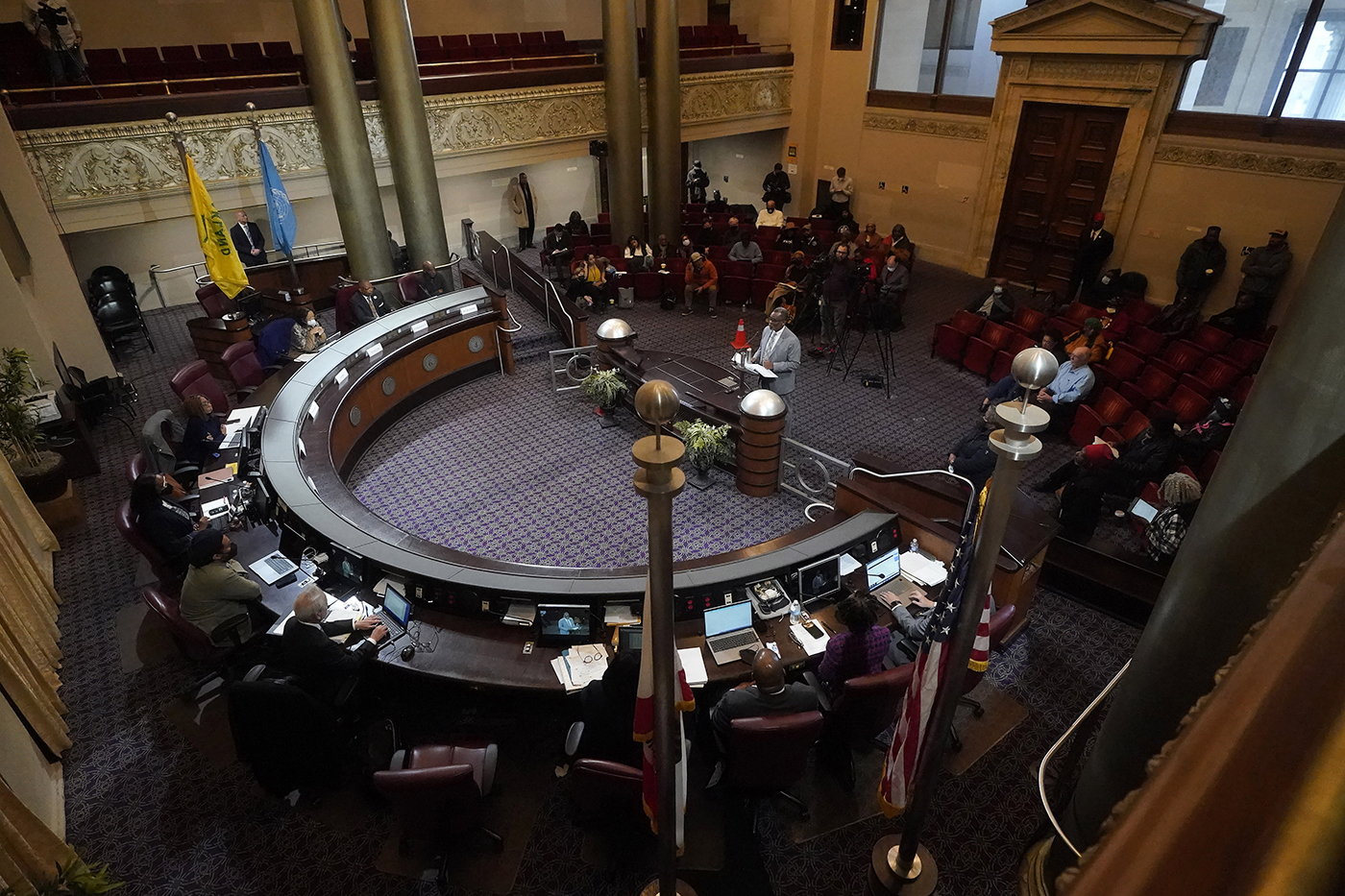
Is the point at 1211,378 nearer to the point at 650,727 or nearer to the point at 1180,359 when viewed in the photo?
the point at 1180,359

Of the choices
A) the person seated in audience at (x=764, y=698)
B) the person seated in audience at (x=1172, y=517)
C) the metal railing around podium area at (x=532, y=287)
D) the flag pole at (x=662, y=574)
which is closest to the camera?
the flag pole at (x=662, y=574)

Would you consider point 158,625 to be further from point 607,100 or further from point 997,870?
point 607,100

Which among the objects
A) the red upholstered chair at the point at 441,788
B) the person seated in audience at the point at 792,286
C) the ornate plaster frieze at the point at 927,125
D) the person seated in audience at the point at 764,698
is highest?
the ornate plaster frieze at the point at 927,125

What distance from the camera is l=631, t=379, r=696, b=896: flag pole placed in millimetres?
2242

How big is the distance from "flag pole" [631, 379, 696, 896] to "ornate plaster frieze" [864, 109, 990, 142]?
44.0 feet

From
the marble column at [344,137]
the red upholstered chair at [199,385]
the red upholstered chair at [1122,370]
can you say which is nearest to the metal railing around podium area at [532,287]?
the marble column at [344,137]

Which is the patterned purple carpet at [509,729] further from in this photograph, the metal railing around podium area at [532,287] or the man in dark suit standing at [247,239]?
the man in dark suit standing at [247,239]

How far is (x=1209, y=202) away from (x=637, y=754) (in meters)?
11.5

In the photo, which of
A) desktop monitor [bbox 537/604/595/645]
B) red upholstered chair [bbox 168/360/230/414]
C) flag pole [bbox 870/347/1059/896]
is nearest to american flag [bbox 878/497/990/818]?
flag pole [bbox 870/347/1059/896]

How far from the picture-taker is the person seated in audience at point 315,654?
4.38m

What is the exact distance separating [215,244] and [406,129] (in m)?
3.48

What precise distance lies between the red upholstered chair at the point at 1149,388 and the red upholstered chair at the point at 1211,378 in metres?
0.13

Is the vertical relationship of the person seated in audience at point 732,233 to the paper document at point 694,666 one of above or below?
above

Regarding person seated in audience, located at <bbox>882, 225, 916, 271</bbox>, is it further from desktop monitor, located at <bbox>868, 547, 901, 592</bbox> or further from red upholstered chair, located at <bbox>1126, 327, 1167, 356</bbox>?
desktop monitor, located at <bbox>868, 547, 901, 592</bbox>
